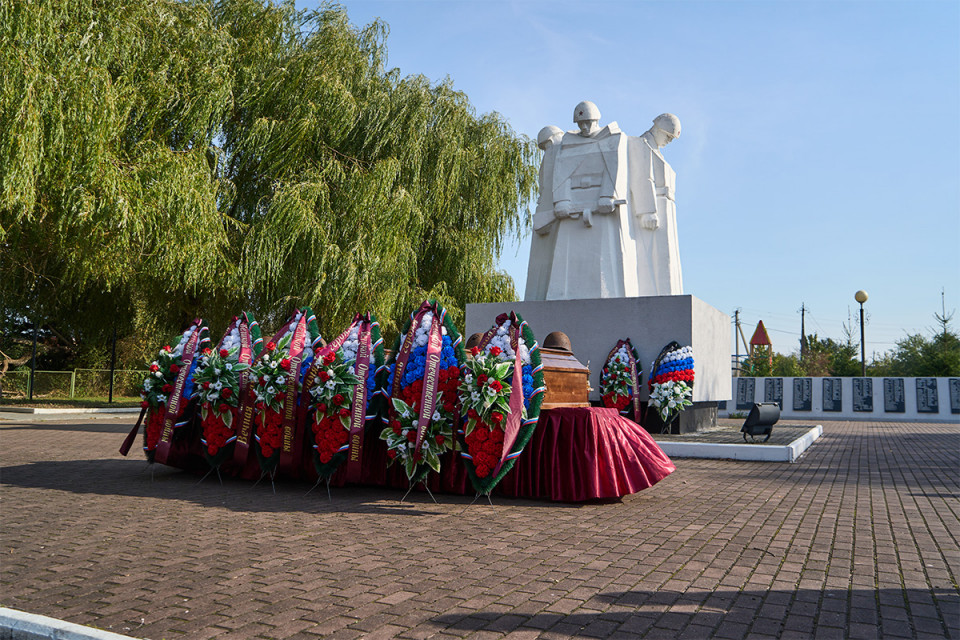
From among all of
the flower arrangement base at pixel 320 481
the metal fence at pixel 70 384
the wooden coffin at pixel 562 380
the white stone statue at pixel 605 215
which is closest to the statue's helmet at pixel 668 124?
the white stone statue at pixel 605 215

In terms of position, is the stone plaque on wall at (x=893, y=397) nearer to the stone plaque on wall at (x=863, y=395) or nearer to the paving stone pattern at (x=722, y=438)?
the stone plaque on wall at (x=863, y=395)

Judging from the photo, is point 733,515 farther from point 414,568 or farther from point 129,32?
point 129,32

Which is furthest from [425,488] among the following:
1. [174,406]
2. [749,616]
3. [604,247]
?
[604,247]

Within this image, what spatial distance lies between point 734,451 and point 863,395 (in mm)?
18468

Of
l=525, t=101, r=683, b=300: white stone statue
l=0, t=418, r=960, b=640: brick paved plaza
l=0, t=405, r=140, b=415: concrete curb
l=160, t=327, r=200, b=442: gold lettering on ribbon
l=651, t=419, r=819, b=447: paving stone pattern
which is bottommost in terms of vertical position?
l=0, t=418, r=960, b=640: brick paved plaza

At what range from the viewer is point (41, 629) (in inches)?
119

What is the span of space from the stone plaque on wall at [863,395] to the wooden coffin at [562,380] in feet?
71.4

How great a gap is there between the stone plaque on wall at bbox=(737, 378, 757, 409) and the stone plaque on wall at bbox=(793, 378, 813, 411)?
1393mm

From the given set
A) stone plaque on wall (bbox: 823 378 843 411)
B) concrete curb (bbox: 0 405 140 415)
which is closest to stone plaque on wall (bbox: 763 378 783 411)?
stone plaque on wall (bbox: 823 378 843 411)

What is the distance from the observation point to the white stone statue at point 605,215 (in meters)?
14.4

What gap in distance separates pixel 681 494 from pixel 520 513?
2021 millimetres

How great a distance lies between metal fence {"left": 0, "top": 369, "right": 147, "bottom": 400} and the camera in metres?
24.3

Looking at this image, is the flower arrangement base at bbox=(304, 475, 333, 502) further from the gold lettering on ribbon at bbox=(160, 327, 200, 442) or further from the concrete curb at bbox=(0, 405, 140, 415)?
the concrete curb at bbox=(0, 405, 140, 415)

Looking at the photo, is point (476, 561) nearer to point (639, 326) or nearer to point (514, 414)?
point (514, 414)
